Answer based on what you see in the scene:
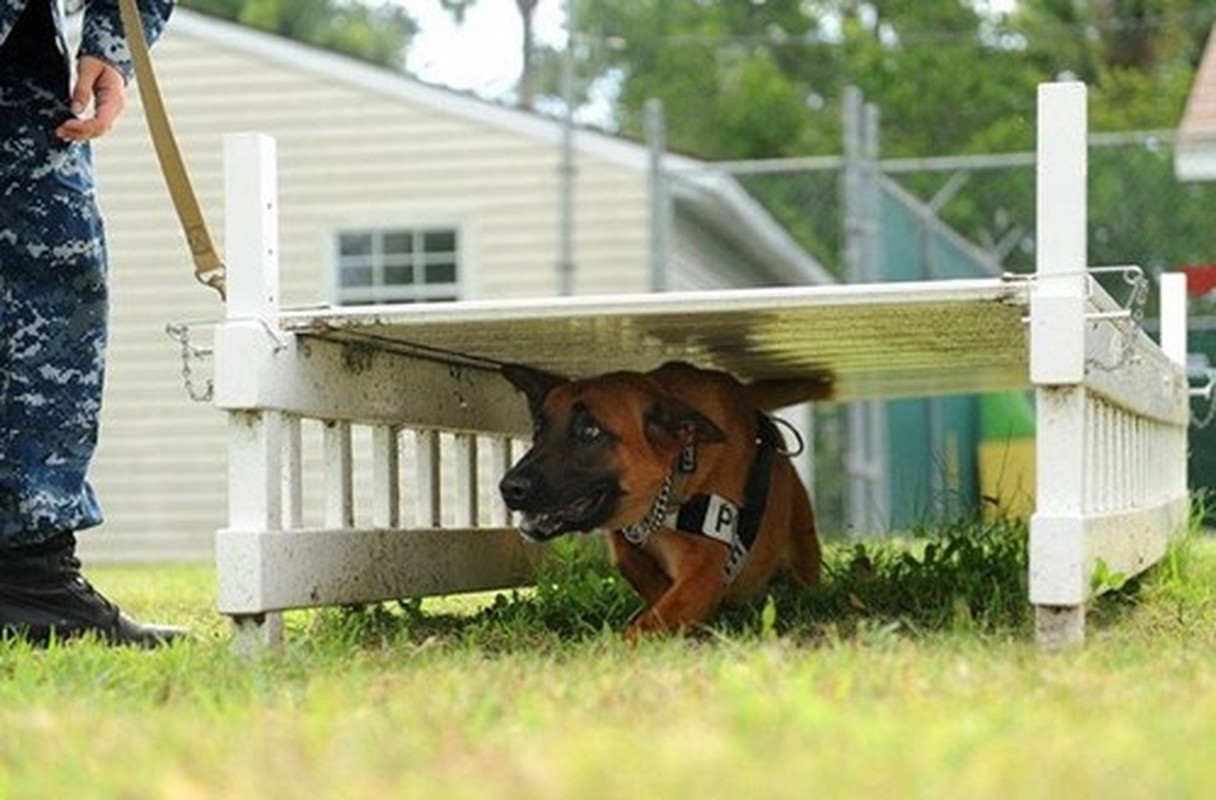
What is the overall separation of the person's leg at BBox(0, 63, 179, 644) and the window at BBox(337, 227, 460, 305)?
1170cm

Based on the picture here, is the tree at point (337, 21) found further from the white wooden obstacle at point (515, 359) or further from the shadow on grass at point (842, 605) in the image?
the white wooden obstacle at point (515, 359)

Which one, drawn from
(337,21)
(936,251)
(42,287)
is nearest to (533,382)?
(42,287)

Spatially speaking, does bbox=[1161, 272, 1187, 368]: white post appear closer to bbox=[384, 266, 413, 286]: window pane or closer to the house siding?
the house siding

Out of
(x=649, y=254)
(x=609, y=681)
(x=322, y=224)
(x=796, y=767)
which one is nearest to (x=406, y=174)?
(x=322, y=224)

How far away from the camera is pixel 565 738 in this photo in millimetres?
2512

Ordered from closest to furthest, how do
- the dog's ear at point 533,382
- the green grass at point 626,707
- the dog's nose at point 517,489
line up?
the green grass at point 626,707
the dog's nose at point 517,489
the dog's ear at point 533,382

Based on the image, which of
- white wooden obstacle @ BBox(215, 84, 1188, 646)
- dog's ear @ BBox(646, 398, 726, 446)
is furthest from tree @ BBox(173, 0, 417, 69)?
dog's ear @ BBox(646, 398, 726, 446)

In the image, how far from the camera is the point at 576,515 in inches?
171

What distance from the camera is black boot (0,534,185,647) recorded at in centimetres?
444

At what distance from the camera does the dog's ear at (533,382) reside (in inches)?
182

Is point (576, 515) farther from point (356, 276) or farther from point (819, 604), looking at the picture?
point (356, 276)

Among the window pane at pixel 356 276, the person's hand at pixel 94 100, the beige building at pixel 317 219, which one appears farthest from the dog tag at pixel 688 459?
the window pane at pixel 356 276

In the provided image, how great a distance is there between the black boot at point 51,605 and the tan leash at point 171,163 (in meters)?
0.59

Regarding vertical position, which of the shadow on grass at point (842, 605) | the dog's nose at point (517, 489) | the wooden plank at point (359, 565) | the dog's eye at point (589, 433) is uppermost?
the dog's eye at point (589, 433)
